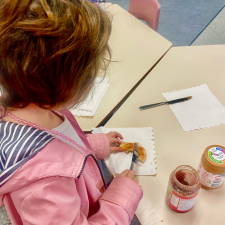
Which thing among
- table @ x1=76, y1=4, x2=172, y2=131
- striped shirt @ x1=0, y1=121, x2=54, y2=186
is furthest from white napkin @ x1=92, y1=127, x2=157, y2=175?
striped shirt @ x1=0, y1=121, x2=54, y2=186

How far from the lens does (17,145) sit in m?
0.45

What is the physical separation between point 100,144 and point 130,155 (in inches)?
4.3

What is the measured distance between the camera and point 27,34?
37 centimetres

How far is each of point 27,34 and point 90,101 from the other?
21.3 inches

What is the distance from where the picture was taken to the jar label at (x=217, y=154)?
1.75 ft

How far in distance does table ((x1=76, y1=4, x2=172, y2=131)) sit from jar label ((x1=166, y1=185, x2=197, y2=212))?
394 mm

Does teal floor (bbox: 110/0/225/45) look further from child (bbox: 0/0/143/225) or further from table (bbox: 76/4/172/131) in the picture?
child (bbox: 0/0/143/225)

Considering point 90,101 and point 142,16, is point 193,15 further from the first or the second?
point 90,101

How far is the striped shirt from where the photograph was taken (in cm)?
43

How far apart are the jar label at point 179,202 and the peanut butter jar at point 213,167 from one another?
0.08 metres

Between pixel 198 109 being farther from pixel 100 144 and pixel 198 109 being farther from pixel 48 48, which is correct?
pixel 48 48

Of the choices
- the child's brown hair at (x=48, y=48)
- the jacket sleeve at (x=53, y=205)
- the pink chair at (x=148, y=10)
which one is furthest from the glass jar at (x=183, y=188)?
the pink chair at (x=148, y=10)

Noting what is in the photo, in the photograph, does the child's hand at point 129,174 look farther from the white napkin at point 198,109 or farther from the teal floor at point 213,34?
the teal floor at point 213,34

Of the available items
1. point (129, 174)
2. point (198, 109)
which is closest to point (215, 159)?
point (129, 174)
